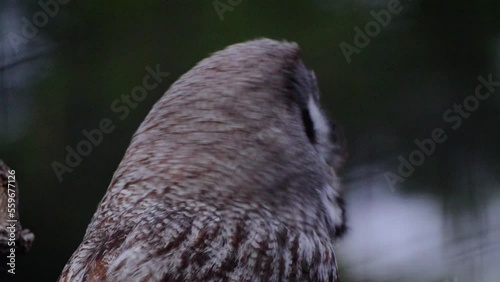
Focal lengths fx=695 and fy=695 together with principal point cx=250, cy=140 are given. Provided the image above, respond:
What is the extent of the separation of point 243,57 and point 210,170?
303 mm

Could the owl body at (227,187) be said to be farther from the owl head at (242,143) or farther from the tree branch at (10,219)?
the tree branch at (10,219)

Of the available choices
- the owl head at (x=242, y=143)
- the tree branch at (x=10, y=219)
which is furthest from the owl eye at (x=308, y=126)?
the tree branch at (x=10, y=219)

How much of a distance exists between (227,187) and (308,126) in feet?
1.13

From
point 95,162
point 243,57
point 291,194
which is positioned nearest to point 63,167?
point 95,162

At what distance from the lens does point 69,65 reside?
5.12 ft

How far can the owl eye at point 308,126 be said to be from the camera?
138 centimetres

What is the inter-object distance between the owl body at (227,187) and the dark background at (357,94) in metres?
0.24

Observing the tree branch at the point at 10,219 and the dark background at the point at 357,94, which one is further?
the dark background at the point at 357,94

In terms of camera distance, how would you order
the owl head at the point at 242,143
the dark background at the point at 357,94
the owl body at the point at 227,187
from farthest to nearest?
the dark background at the point at 357,94 → the owl head at the point at 242,143 → the owl body at the point at 227,187

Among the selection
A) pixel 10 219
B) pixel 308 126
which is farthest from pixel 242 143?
pixel 10 219

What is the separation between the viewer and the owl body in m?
0.93

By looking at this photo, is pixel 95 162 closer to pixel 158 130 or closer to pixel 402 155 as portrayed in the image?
pixel 158 130

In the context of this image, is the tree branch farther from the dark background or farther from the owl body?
the owl body

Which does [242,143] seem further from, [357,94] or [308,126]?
[357,94]
